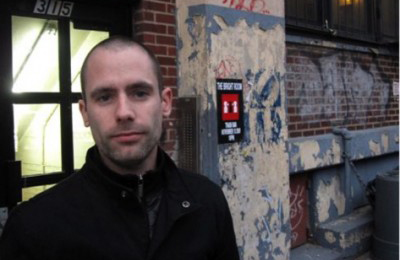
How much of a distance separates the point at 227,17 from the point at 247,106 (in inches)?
31.7

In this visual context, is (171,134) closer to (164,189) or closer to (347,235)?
(164,189)

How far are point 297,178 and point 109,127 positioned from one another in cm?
439

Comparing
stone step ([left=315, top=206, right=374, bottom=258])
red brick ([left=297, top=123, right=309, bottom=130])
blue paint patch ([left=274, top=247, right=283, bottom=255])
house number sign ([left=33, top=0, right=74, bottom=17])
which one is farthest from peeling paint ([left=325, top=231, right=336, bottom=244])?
house number sign ([left=33, top=0, right=74, bottom=17])

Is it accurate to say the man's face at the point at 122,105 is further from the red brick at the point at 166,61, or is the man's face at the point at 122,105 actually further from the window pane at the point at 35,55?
the red brick at the point at 166,61

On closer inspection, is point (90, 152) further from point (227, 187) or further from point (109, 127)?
point (227, 187)

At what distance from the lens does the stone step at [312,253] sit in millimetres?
5559

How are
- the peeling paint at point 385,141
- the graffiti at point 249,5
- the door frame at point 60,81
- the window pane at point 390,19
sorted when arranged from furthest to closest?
the window pane at point 390,19 → the peeling paint at point 385,141 → the graffiti at point 249,5 → the door frame at point 60,81

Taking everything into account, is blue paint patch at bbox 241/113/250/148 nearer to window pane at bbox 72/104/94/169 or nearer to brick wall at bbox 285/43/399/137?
brick wall at bbox 285/43/399/137

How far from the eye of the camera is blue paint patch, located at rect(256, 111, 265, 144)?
466 centimetres

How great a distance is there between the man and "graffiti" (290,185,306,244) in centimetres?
402

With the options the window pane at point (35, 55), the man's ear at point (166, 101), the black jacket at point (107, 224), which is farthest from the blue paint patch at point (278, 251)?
the man's ear at point (166, 101)

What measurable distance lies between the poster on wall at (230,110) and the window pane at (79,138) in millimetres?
1106

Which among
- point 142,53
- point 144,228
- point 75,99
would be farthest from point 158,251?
point 75,99

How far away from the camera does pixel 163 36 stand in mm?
4094
